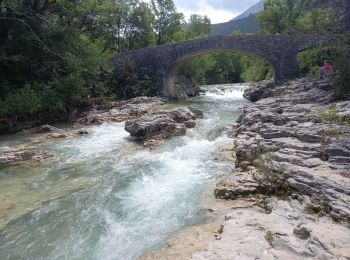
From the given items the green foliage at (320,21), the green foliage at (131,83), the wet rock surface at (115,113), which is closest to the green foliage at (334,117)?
the wet rock surface at (115,113)

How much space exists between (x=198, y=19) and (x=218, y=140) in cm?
4687

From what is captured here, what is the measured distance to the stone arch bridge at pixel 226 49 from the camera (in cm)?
2723

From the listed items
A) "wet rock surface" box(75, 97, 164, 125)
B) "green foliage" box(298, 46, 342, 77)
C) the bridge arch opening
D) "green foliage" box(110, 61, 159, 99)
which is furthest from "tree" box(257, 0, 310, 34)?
"wet rock surface" box(75, 97, 164, 125)

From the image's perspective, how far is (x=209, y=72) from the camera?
186ft

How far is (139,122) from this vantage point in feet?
48.1

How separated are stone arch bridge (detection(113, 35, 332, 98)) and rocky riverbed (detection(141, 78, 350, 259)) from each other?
56.1 feet

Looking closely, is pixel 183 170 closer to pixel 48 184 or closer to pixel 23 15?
pixel 48 184

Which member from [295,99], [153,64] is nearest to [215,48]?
[153,64]

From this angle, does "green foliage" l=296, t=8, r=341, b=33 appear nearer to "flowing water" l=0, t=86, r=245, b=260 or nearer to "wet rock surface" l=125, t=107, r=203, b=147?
"wet rock surface" l=125, t=107, r=203, b=147

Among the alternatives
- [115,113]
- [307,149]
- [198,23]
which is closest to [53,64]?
[115,113]

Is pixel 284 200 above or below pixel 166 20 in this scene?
below

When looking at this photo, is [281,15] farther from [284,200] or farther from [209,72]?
[284,200]

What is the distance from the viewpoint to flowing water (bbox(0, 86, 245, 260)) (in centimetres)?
626

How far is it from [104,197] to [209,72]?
164 ft
